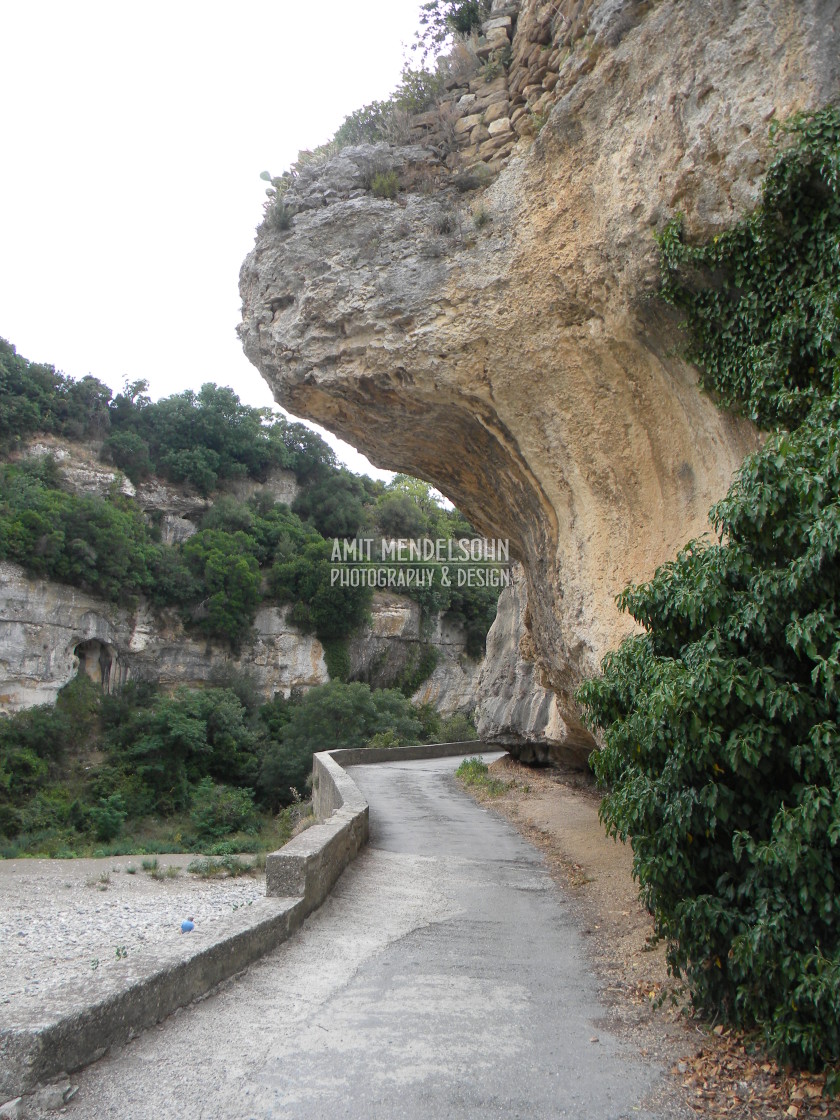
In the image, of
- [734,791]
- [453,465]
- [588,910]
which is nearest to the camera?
[734,791]

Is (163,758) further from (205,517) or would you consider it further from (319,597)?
(205,517)

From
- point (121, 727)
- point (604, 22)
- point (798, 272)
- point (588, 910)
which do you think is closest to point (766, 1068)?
point (588, 910)

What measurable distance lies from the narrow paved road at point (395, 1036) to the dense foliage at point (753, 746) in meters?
0.75

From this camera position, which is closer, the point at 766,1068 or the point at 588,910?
the point at 766,1068

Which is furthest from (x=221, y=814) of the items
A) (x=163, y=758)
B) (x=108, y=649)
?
(x=108, y=649)

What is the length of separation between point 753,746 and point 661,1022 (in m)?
1.81

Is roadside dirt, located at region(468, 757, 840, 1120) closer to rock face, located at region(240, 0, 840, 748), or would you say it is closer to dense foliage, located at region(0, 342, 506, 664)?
rock face, located at region(240, 0, 840, 748)

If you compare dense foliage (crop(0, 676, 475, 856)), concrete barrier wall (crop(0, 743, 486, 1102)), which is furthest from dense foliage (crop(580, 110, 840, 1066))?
dense foliage (crop(0, 676, 475, 856))

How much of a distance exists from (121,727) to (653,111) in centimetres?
3222

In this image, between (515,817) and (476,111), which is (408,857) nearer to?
(515,817)

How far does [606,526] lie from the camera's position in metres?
8.51

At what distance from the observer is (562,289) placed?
775 cm

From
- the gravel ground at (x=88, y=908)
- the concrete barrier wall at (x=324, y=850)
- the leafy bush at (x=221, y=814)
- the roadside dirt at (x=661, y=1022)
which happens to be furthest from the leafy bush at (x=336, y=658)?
the roadside dirt at (x=661, y=1022)

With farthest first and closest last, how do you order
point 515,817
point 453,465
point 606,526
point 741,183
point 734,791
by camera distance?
point 515,817, point 453,465, point 606,526, point 741,183, point 734,791
